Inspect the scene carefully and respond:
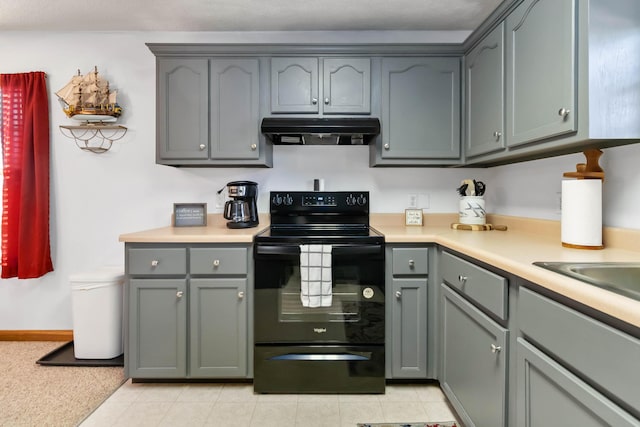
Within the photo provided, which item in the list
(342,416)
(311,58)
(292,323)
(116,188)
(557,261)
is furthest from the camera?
(116,188)

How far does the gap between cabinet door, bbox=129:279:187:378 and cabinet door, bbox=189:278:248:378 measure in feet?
0.23

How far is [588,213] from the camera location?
1.40 metres

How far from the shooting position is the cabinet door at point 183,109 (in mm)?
2240

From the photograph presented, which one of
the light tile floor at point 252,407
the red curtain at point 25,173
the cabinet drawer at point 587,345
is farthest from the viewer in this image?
the red curtain at point 25,173

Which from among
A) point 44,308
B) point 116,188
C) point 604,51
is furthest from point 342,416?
point 44,308

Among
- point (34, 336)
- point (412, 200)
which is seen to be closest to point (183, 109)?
point (412, 200)

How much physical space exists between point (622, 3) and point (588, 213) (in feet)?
2.50

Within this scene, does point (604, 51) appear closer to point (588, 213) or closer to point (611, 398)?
point (588, 213)

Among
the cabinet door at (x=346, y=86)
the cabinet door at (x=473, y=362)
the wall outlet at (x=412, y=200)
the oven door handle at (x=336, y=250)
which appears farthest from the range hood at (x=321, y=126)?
the cabinet door at (x=473, y=362)

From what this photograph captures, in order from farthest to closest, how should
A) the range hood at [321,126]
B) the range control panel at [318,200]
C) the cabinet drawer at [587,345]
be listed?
1. the range control panel at [318,200]
2. the range hood at [321,126]
3. the cabinet drawer at [587,345]

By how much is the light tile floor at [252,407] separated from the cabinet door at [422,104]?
4.98 ft

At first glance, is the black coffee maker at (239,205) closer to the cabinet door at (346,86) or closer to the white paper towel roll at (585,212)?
the cabinet door at (346,86)

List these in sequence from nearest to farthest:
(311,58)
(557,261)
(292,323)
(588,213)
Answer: (557,261) < (588,213) < (292,323) < (311,58)

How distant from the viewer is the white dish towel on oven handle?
1857mm
